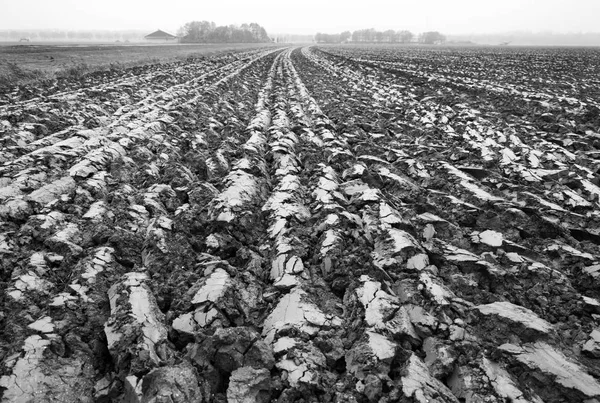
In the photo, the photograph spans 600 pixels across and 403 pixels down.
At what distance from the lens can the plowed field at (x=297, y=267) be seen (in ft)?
5.99

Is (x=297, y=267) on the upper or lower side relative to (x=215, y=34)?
lower

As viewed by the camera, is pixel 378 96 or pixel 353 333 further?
pixel 378 96

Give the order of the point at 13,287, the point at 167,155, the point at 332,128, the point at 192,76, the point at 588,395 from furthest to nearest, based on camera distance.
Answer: the point at 192,76
the point at 332,128
the point at 167,155
the point at 13,287
the point at 588,395

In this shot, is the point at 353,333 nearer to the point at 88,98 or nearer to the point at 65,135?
the point at 65,135

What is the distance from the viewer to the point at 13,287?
7.55 feet

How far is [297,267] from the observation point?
267 cm

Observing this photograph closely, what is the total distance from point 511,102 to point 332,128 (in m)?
4.98

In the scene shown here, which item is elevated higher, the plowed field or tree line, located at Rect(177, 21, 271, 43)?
tree line, located at Rect(177, 21, 271, 43)

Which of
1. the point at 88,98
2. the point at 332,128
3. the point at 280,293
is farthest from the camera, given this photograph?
the point at 88,98

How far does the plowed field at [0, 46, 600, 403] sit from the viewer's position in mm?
1826

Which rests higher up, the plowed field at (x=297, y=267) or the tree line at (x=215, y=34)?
the tree line at (x=215, y=34)

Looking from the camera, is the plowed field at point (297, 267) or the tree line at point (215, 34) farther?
the tree line at point (215, 34)

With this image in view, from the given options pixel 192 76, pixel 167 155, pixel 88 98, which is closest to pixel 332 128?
pixel 167 155

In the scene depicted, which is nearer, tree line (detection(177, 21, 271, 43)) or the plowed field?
the plowed field
